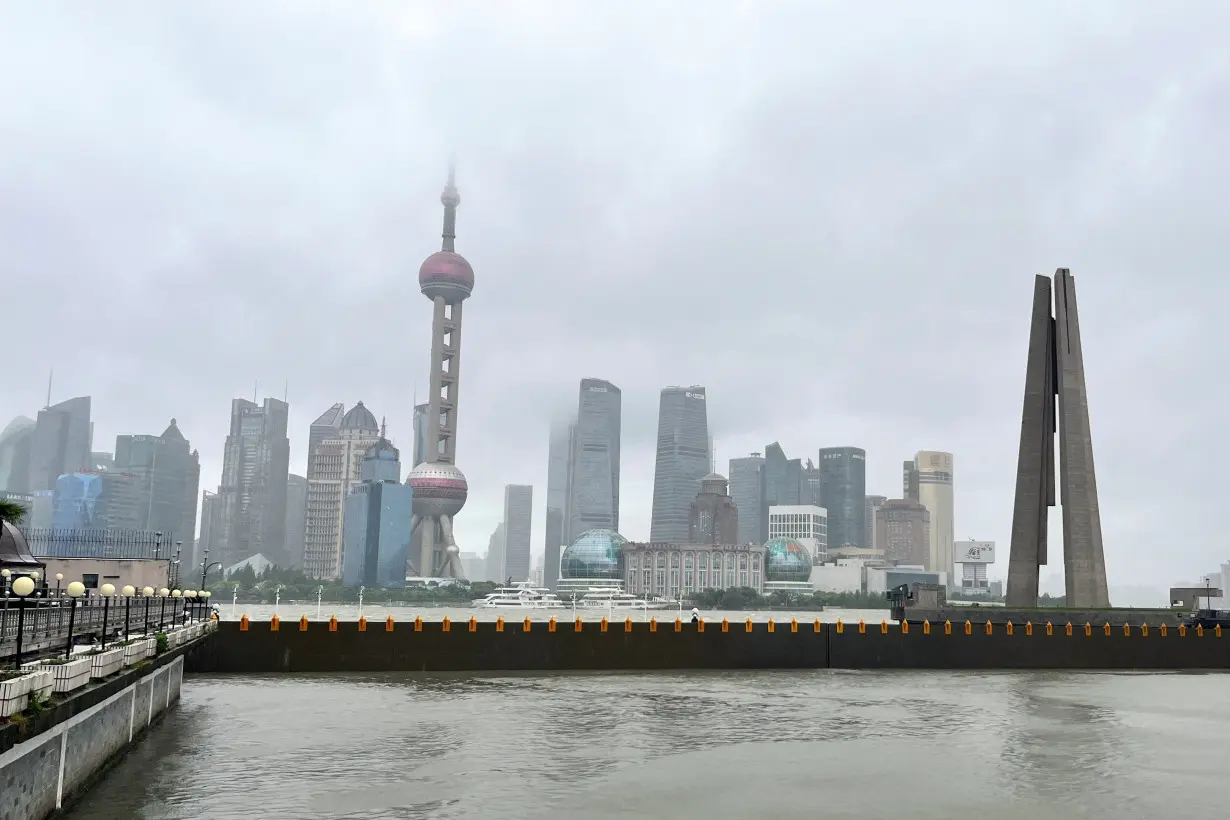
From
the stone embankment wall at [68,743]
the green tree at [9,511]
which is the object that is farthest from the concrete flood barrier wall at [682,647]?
the stone embankment wall at [68,743]

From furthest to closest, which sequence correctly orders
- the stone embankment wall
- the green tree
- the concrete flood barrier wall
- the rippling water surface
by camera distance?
the concrete flood barrier wall, the green tree, the rippling water surface, the stone embankment wall

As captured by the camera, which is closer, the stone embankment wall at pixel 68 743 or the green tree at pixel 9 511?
the stone embankment wall at pixel 68 743

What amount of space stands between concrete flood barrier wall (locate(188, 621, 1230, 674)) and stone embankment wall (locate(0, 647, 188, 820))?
2279 centimetres

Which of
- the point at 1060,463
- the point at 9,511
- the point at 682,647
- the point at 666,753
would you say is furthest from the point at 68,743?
the point at 1060,463

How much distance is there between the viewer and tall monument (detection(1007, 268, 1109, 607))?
88562mm

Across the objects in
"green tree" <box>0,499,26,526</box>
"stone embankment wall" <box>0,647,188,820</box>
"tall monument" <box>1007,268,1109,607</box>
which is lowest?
"stone embankment wall" <box>0,647,188,820</box>

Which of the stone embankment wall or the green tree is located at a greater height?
the green tree

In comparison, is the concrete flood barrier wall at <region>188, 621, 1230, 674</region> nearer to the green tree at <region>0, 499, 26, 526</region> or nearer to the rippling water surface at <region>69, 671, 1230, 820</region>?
the rippling water surface at <region>69, 671, 1230, 820</region>

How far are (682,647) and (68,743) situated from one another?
40.0m

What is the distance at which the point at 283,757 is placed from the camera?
30.1m

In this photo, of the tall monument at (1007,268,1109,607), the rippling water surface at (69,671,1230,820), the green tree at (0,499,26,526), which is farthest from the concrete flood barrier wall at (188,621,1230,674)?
the tall monument at (1007,268,1109,607)

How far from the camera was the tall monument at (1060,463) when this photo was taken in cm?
8856

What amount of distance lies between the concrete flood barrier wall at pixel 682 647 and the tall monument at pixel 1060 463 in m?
24.6

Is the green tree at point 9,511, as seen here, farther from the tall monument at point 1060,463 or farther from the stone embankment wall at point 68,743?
the tall monument at point 1060,463
